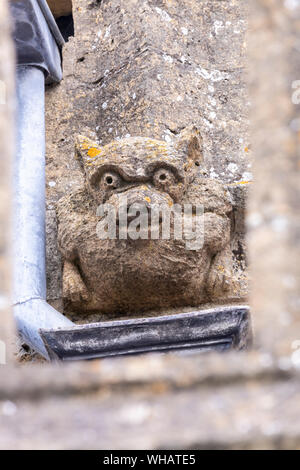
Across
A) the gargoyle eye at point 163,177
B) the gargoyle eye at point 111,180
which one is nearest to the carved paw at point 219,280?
the gargoyle eye at point 163,177

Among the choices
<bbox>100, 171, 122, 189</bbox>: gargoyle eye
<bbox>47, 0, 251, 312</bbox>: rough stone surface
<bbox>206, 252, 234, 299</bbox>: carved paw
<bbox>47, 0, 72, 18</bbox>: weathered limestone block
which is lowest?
<bbox>206, 252, 234, 299</bbox>: carved paw

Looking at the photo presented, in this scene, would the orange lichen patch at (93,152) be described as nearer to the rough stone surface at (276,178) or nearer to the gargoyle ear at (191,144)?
the gargoyle ear at (191,144)

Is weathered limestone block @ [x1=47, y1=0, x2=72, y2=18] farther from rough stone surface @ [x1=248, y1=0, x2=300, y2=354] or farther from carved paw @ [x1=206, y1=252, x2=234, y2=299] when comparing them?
rough stone surface @ [x1=248, y1=0, x2=300, y2=354]

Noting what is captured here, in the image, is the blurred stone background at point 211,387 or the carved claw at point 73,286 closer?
the blurred stone background at point 211,387

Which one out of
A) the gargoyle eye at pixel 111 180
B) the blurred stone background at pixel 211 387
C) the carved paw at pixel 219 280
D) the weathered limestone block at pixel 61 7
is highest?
the weathered limestone block at pixel 61 7

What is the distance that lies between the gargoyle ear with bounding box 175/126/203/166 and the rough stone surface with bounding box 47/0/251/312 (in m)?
0.23

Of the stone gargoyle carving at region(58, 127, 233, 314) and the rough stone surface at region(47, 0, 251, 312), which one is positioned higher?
the rough stone surface at region(47, 0, 251, 312)

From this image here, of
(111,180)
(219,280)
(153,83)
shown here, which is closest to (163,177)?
(111,180)

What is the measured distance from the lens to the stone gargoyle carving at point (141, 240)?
9.31 ft

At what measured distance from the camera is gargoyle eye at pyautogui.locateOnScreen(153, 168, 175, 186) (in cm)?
286

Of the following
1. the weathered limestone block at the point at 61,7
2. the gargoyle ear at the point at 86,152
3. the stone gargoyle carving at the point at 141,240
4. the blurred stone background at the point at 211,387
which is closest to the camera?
the blurred stone background at the point at 211,387

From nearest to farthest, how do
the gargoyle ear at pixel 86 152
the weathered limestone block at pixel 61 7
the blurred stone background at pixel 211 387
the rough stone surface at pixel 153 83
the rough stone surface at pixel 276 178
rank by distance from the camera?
the blurred stone background at pixel 211 387, the rough stone surface at pixel 276 178, the gargoyle ear at pixel 86 152, the rough stone surface at pixel 153 83, the weathered limestone block at pixel 61 7

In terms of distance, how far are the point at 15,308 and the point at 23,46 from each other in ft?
4.06

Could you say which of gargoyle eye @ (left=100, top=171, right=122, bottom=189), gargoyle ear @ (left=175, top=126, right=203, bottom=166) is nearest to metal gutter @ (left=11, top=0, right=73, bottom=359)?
gargoyle eye @ (left=100, top=171, right=122, bottom=189)
